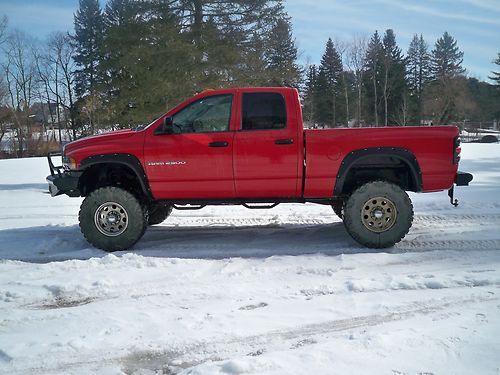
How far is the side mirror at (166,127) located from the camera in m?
5.19

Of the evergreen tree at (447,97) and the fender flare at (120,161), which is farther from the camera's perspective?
the evergreen tree at (447,97)

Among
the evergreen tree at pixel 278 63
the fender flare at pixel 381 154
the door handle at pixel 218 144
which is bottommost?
the fender flare at pixel 381 154

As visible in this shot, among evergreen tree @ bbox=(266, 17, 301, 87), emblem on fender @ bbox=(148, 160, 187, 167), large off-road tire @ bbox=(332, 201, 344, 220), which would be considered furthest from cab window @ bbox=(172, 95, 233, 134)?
evergreen tree @ bbox=(266, 17, 301, 87)

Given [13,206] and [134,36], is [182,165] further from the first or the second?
[134,36]

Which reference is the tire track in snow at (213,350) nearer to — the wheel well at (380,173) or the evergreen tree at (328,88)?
the wheel well at (380,173)

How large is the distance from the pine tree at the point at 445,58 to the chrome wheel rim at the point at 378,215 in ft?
168

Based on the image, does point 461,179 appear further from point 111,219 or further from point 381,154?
point 111,219

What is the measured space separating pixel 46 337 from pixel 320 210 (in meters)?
5.60

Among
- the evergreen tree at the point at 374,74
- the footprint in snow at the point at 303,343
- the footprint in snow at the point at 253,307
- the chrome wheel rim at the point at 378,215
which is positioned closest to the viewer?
the footprint in snow at the point at 303,343

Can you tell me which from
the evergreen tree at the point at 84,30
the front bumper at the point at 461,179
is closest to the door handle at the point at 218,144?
the front bumper at the point at 461,179

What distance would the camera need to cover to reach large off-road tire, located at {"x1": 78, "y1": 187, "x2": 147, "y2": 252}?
17.7 ft

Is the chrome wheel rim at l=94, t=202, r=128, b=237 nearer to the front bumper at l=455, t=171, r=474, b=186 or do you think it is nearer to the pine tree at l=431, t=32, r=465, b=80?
the front bumper at l=455, t=171, r=474, b=186

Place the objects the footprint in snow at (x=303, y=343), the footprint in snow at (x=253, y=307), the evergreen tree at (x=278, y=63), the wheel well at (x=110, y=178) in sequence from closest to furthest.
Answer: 1. the footprint in snow at (x=303, y=343)
2. the footprint in snow at (x=253, y=307)
3. the wheel well at (x=110, y=178)
4. the evergreen tree at (x=278, y=63)

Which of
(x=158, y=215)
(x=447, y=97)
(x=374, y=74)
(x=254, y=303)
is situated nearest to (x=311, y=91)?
(x=374, y=74)
